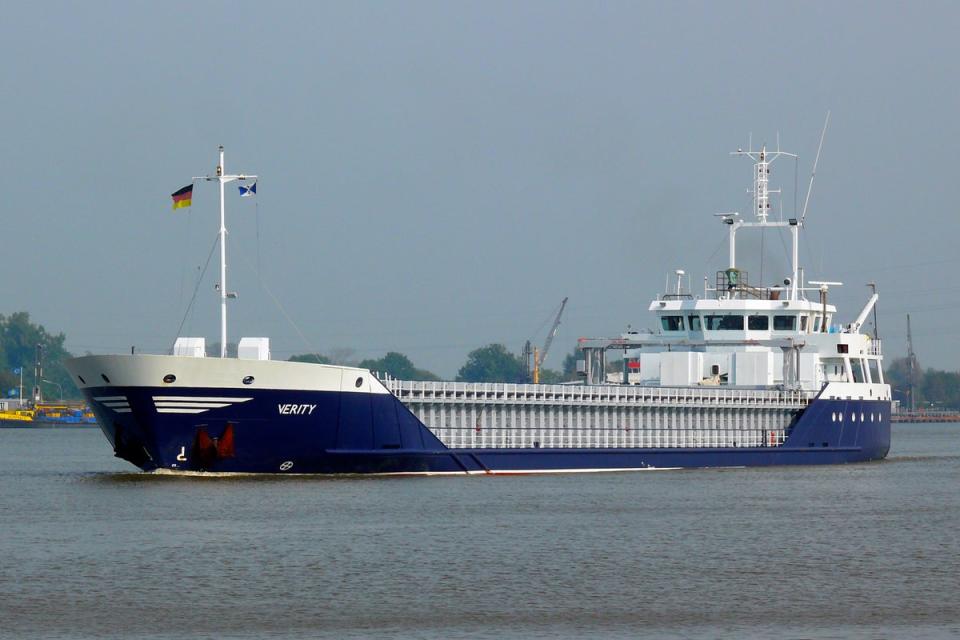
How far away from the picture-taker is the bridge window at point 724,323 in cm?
6662

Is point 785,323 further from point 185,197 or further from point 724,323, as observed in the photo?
point 185,197

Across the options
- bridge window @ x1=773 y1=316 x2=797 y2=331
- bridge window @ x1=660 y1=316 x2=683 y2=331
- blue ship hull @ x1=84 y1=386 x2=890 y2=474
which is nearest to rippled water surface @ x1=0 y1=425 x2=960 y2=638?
blue ship hull @ x1=84 y1=386 x2=890 y2=474

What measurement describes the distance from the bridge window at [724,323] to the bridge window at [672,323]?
1250 millimetres

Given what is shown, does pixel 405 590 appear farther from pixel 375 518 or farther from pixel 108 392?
pixel 108 392

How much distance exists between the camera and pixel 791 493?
5281 cm

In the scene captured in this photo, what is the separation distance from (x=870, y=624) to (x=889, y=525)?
1627 centimetres

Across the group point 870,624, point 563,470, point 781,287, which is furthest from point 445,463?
point 870,624

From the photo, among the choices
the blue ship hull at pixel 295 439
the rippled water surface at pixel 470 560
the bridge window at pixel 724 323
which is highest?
the bridge window at pixel 724 323

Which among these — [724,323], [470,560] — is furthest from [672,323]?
[470,560]

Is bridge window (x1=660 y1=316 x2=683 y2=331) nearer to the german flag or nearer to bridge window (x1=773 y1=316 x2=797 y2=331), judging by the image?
bridge window (x1=773 y1=316 x2=797 y2=331)

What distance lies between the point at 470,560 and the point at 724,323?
33.9 metres

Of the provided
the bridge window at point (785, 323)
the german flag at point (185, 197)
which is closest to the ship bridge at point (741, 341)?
the bridge window at point (785, 323)

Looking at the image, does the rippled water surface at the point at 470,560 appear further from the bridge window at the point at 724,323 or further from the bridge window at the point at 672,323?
the bridge window at the point at 672,323

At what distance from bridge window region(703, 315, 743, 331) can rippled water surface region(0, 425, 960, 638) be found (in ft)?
43.6
